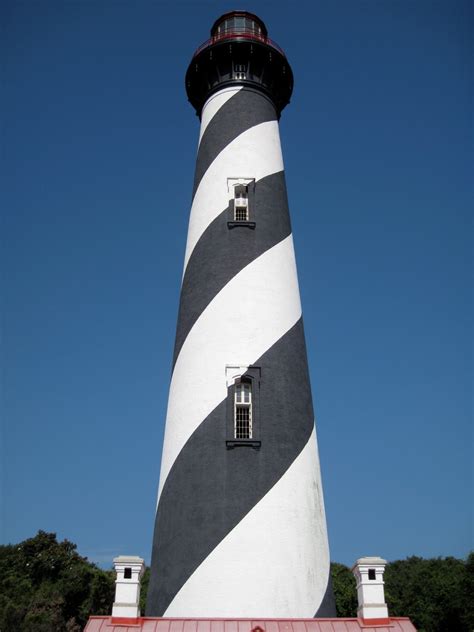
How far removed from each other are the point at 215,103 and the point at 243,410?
25.5 ft

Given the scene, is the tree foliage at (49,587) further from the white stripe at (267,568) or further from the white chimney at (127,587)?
the white chimney at (127,587)

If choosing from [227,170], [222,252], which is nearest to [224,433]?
[222,252]

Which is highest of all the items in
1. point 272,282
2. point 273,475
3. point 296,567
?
point 272,282

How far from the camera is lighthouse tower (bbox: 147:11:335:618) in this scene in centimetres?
1095

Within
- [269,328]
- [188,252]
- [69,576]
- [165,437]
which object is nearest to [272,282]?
[269,328]

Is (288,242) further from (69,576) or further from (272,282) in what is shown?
(69,576)

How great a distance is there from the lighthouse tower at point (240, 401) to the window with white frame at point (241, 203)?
0.02 meters

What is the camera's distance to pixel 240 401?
1230 cm

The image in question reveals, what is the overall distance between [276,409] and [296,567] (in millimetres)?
2726

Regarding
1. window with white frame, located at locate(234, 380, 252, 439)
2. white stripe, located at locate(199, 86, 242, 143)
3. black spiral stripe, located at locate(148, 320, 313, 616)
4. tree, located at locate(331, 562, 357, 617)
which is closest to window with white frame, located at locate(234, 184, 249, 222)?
white stripe, located at locate(199, 86, 242, 143)

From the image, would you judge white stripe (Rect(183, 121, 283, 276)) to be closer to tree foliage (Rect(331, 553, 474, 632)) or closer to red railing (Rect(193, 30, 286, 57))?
red railing (Rect(193, 30, 286, 57))

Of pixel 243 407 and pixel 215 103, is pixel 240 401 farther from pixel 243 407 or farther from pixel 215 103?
pixel 215 103

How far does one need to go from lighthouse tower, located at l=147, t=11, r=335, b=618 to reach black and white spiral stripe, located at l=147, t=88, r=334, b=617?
0.08 feet

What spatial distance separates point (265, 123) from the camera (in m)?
15.8
